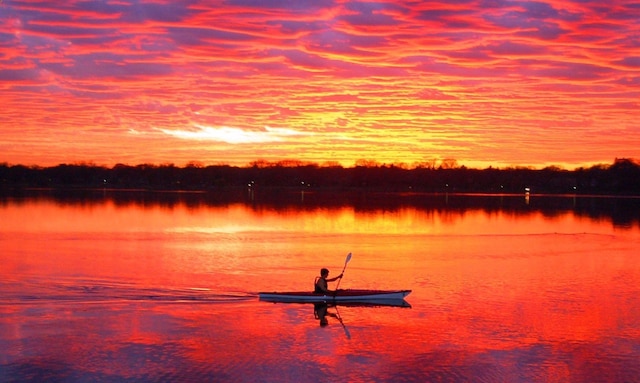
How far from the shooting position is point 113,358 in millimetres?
13594

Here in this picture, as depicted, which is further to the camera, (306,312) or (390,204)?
(390,204)

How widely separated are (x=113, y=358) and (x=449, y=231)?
32.4 m

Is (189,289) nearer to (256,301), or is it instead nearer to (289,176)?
(256,301)

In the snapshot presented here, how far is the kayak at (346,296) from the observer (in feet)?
60.2

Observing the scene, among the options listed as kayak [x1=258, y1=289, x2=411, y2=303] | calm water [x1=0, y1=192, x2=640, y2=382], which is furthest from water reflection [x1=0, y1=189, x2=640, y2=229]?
kayak [x1=258, y1=289, x2=411, y2=303]

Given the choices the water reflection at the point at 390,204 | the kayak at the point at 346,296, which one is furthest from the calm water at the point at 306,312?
the water reflection at the point at 390,204

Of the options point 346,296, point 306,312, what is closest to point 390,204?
point 346,296

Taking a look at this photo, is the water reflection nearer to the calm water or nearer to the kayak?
the calm water

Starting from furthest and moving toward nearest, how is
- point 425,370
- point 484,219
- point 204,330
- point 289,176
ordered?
1. point 289,176
2. point 484,219
3. point 204,330
4. point 425,370

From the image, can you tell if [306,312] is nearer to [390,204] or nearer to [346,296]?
[346,296]

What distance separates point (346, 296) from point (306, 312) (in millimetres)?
1120

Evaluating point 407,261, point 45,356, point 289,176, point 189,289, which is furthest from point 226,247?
point 289,176

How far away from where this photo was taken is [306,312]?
18.1m

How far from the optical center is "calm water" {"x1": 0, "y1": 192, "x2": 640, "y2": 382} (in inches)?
523
